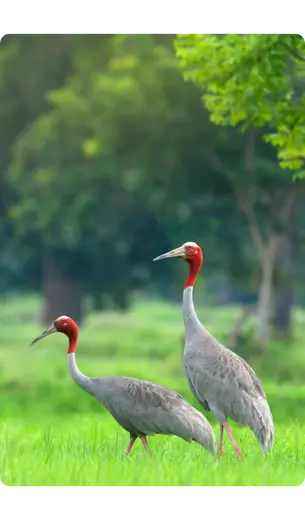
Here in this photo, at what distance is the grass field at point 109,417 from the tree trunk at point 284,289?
60cm

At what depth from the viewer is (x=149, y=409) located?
9.12 meters

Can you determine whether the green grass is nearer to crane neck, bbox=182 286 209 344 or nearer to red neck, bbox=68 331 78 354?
red neck, bbox=68 331 78 354

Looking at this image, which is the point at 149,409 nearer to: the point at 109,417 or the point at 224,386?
the point at 224,386

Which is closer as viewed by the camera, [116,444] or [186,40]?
[116,444]

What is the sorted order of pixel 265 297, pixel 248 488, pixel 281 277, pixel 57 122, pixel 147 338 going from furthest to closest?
1. pixel 147 338
2. pixel 57 122
3. pixel 281 277
4. pixel 265 297
5. pixel 248 488

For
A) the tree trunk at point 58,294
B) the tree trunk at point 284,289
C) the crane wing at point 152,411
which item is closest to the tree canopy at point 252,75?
the crane wing at point 152,411

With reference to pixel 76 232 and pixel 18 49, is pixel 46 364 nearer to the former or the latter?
pixel 76 232

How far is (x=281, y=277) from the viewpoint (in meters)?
23.6

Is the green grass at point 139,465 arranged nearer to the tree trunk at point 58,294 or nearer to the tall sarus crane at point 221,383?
the tall sarus crane at point 221,383

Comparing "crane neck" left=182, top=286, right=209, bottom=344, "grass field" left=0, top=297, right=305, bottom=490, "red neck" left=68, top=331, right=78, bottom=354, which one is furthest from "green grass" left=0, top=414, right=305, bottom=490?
"crane neck" left=182, top=286, right=209, bottom=344

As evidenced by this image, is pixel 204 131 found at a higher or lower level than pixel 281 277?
higher

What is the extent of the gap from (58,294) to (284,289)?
5.77 metres

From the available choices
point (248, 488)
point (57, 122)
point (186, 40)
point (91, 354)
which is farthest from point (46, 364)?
point (248, 488)

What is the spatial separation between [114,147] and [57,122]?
3.12 meters
